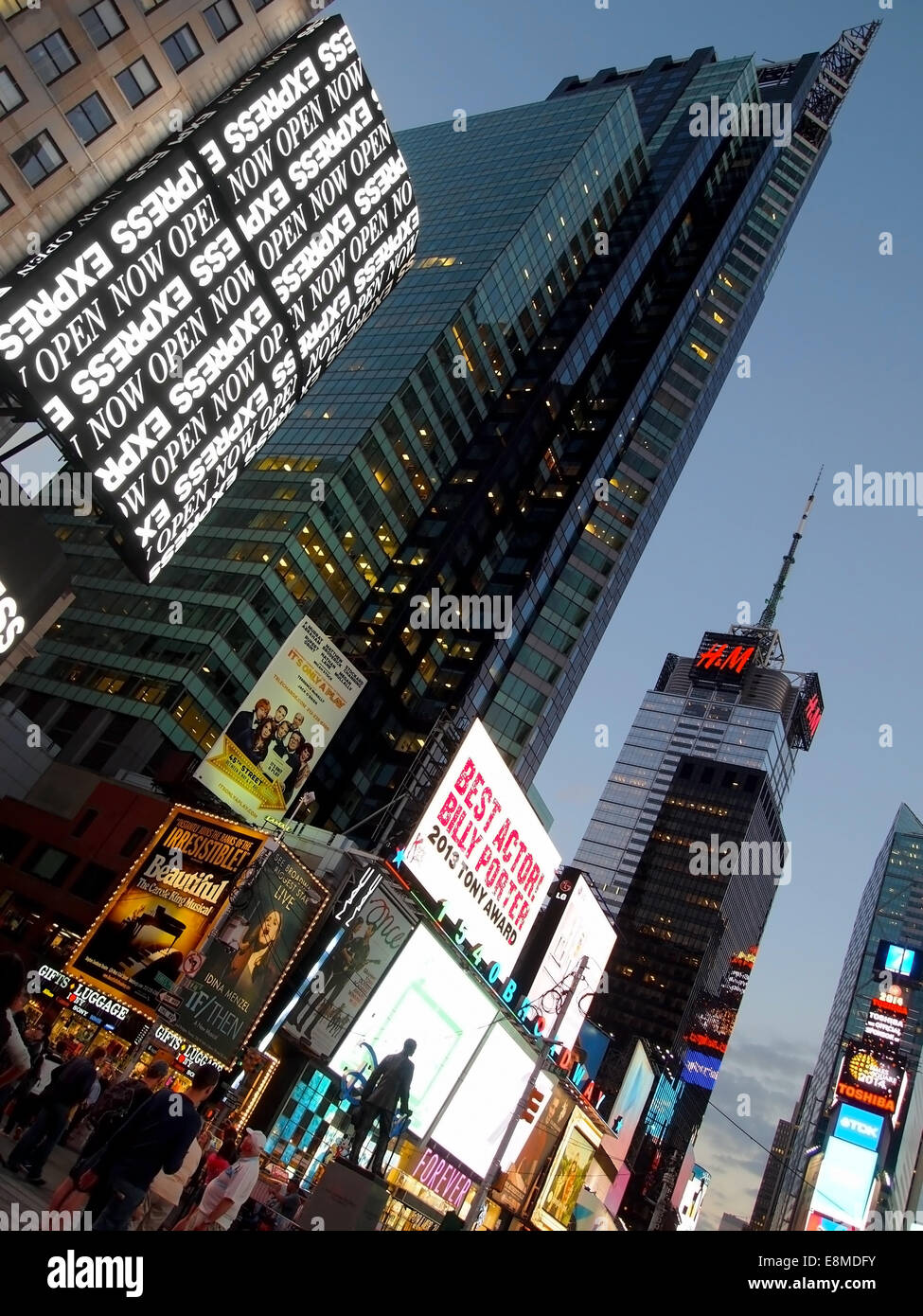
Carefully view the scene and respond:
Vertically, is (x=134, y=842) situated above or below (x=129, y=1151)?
above

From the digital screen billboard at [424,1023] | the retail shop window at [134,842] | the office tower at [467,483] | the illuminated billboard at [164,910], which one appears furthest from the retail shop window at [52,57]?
the office tower at [467,483]

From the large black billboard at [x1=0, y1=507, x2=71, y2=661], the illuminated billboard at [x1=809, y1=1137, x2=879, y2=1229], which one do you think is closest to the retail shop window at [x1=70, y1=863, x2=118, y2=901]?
the large black billboard at [x1=0, y1=507, x2=71, y2=661]

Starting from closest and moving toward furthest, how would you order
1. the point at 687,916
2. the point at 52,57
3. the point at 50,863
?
the point at 52,57 < the point at 50,863 < the point at 687,916

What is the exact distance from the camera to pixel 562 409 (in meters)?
104

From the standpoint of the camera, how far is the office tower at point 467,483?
73.9 meters

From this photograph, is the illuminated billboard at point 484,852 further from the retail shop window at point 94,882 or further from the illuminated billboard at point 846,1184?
the illuminated billboard at point 846,1184

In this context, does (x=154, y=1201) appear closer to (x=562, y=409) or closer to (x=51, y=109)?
(x=51, y=109)

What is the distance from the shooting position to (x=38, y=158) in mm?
29109

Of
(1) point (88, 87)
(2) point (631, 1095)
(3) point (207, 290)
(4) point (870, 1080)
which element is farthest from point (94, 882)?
(4) point (870, 1080)

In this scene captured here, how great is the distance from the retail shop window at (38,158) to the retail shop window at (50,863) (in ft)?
98.0

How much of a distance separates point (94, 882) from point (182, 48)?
112ft

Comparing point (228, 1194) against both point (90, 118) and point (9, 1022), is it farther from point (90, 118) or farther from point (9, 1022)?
point (90, 118)

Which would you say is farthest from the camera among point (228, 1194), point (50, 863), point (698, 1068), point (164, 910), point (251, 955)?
point (698, 1068)
